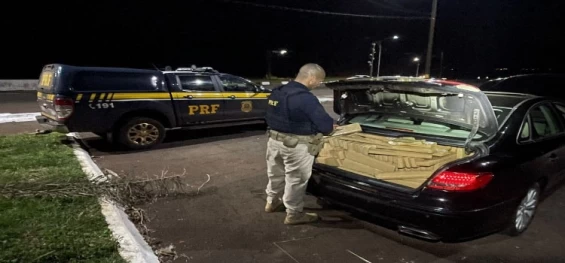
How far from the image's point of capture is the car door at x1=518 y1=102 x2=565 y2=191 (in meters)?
3.95

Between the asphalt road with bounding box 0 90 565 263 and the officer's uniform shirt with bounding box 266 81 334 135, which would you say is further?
the officer's uniform shirt with bounding box 266 81 334 135

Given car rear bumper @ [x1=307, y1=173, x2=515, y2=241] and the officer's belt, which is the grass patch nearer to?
the officer's belt

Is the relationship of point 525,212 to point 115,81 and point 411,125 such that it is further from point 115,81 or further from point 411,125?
point 115,81

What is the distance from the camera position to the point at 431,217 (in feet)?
11.1

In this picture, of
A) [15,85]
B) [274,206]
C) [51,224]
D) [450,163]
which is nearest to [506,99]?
[450,163]

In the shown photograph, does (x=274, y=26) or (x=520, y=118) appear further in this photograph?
(x=274, y=26)

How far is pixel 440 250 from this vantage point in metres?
3.80

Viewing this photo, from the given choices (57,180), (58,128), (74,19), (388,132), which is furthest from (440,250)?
(74,19)

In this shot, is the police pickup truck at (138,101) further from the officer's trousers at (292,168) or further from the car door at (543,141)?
the car door at (543,141)

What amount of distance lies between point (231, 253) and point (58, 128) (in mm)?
4774

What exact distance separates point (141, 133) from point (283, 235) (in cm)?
477

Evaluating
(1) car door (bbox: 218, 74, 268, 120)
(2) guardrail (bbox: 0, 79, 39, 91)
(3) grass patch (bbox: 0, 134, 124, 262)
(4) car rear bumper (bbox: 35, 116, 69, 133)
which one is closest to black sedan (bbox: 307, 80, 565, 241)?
(3) grass patch (bbox: 0, 134, 124, 262)

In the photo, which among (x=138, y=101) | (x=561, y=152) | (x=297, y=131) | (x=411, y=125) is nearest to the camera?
(x=297, y=131)

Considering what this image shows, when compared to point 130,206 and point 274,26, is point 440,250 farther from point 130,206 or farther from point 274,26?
point 274,26
